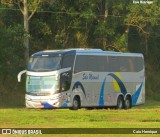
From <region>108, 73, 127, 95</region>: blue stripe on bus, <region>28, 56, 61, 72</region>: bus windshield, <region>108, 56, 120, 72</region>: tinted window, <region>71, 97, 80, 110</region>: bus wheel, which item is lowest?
<region>71, 97, 80, 110</region>: bus wheel

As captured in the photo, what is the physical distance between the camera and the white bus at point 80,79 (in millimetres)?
35969

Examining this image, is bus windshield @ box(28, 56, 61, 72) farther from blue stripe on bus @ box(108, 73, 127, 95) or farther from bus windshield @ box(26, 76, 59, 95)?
blue stripe on bus @ box(108, 73, 127, 95)

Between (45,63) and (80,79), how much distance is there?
268 cm

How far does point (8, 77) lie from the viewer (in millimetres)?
50938

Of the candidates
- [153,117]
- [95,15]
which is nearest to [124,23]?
[95,15]

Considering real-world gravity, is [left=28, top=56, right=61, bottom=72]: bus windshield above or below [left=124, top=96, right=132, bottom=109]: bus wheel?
above

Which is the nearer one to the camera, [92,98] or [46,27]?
[92,98]

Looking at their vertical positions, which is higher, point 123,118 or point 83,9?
point 83,9

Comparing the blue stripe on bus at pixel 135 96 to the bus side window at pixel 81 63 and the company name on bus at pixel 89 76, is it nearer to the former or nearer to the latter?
the company name on bus at pixel 89 76

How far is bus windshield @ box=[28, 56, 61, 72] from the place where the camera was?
35625 mm

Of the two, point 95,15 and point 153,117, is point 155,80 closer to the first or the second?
point 95,15

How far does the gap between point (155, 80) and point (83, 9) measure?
1316 centimetres

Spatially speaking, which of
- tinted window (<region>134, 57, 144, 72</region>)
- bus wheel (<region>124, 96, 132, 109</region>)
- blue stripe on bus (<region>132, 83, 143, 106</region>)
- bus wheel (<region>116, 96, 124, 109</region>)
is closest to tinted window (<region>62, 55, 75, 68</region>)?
bus wheel (<region>116, 96, 124, 109</region>)

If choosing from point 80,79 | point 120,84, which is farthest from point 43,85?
point 120,84
